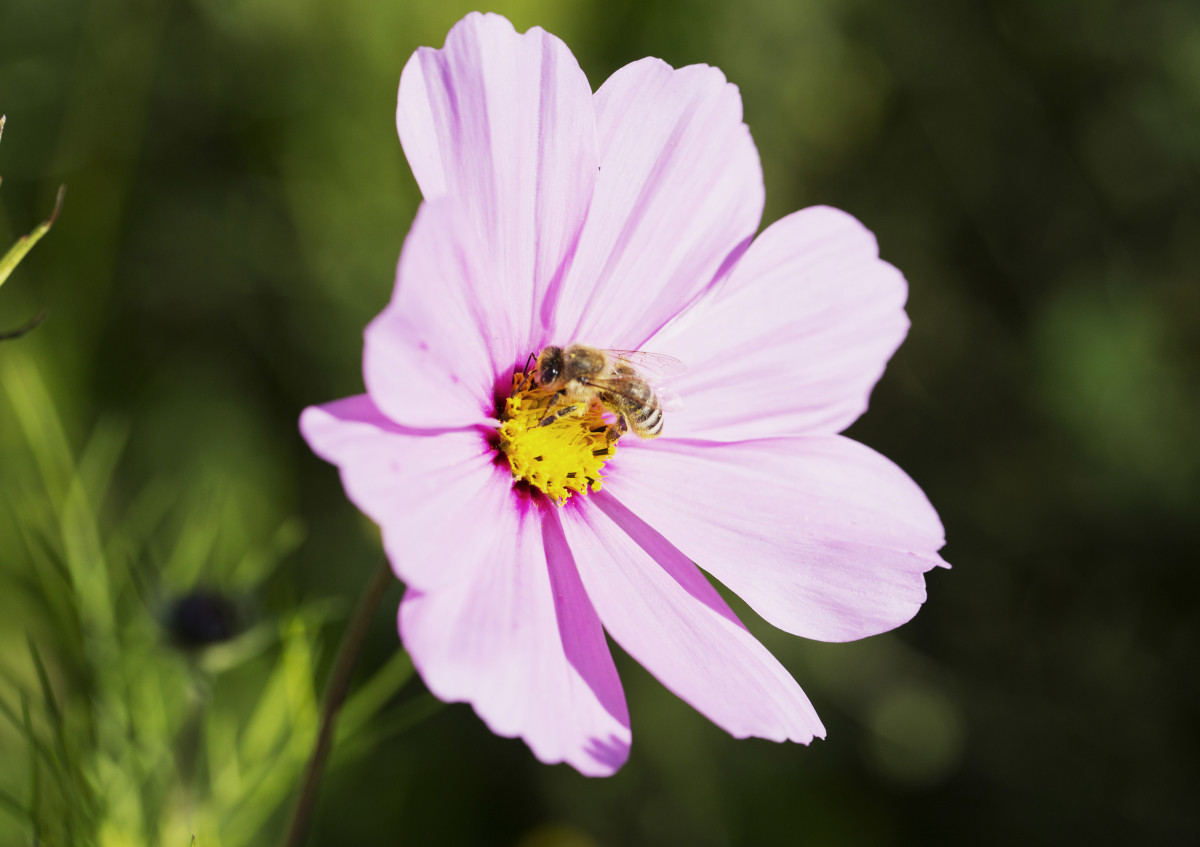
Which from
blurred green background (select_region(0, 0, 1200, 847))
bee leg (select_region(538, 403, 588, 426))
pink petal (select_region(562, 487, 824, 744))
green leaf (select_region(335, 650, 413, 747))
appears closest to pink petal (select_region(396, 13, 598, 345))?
bee leg (select_region(538, 403, 588, 426))

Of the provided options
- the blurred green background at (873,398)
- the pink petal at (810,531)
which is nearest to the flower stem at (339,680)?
the pink petal at (810,531)

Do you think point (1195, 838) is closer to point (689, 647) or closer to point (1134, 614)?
point (1134, 614)

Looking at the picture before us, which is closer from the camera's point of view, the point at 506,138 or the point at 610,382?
the point at 506,138

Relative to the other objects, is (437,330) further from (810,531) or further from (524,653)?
(810,531)

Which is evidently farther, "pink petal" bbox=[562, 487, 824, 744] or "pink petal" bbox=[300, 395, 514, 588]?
"pink petal" bbox=[562, 487, 824, 744]

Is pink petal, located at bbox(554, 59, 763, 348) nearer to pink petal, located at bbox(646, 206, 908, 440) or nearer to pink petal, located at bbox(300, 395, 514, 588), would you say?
pink petal, located at bbox(646, 206, 908, 440)

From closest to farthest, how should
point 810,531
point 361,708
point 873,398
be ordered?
1. point 810,531
2. point 361,708
3. point 873,398

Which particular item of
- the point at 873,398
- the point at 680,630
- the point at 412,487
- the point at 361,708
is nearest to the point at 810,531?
the point at 680,630
